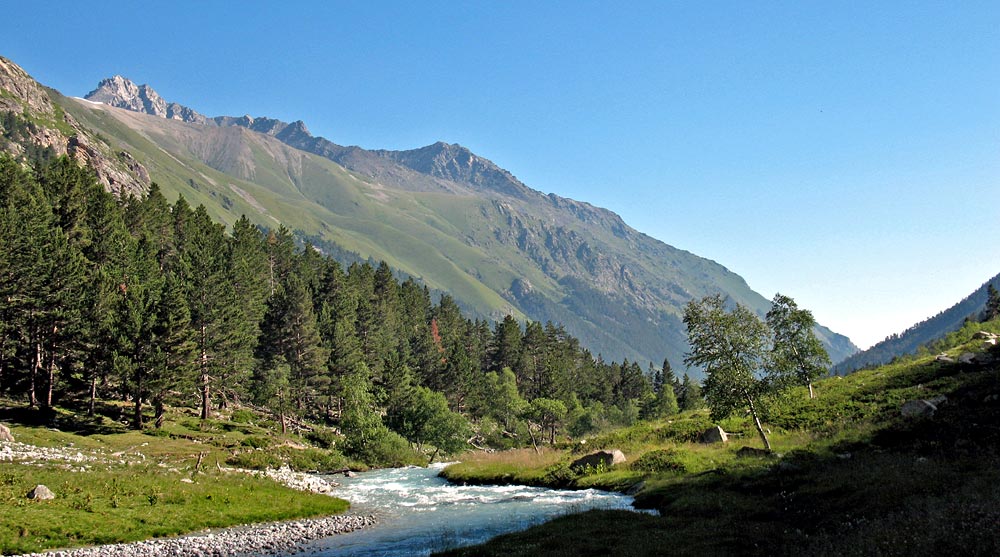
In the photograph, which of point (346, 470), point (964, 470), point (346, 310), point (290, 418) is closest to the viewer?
point (964, 470)

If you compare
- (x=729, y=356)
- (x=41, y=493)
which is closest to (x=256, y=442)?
(x=41, y=493)

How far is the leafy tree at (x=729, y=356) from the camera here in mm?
42406

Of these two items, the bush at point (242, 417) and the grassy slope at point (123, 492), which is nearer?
the grassy slope at point (123, 492)

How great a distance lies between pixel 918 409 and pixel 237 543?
1742 inches

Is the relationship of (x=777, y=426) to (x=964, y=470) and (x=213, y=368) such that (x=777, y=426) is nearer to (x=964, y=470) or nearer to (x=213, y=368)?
(x=964, y=470)

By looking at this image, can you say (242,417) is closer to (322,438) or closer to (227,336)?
(322,438)

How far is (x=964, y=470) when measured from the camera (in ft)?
75.6

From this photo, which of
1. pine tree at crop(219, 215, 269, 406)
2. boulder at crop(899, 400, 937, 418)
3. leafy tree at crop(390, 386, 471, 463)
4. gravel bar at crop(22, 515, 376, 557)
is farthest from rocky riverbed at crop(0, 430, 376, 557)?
leafy tree at crop(390, 386, 471, 463)

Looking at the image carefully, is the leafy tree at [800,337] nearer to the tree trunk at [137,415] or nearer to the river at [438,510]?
the river at [438,510]

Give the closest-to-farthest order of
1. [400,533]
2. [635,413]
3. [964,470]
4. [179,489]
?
[964,470] → [400,533] → [179,489] → [635,413]

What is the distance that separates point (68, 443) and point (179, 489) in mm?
22694

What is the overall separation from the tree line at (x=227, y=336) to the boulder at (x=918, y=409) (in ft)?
180

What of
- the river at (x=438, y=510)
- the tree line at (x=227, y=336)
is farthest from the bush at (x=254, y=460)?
the tree line at (x=227, y=336)

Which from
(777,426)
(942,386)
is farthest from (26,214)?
(942,386)
